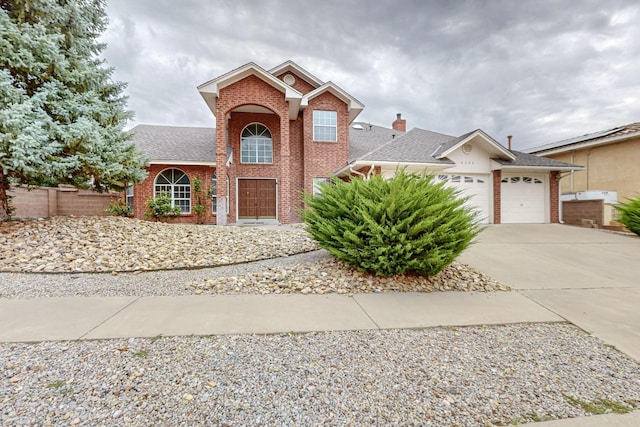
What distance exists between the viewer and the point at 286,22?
9.50 metres

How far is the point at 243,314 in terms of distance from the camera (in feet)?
10.8

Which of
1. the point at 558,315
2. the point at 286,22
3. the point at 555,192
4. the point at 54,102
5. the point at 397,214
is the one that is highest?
the point at 286,22

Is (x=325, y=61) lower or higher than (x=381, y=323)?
higher

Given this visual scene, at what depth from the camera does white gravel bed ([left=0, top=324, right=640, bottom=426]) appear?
172 centimetres

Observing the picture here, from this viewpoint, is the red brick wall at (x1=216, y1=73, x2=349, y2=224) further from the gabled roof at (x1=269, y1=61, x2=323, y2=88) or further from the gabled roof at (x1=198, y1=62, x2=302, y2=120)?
the gabled roof at (x1=198, y1=62, x2=302, y2=120)

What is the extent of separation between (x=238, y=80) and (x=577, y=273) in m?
13.0

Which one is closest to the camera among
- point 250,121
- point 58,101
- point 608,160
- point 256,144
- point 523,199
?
point 58,101

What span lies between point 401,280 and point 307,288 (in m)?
1.56

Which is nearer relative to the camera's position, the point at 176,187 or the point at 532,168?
the point at 532,168

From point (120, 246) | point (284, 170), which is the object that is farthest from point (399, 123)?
point (120, 246)

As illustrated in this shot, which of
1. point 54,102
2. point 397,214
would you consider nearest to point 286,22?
point 54,102

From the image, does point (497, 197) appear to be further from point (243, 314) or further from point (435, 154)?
point (243, 314)

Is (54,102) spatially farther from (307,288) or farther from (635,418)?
(635,418)

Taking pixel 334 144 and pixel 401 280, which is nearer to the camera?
pixel 401 280
